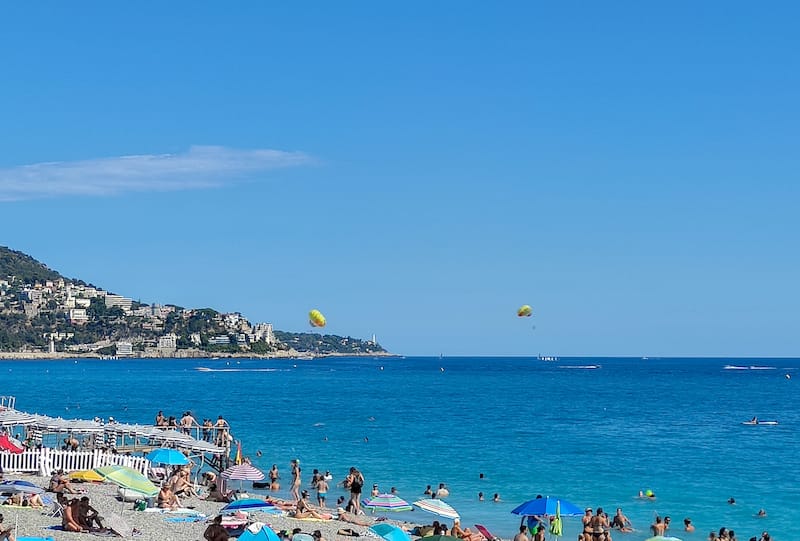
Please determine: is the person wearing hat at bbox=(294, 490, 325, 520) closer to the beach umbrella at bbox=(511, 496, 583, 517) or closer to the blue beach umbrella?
the beach umbrella at bbox=(511, 496, 583, 517)

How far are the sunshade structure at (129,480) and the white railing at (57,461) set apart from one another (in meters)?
5.99

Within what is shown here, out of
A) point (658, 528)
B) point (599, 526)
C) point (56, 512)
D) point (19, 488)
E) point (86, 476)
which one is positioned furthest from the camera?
point (658, 528)

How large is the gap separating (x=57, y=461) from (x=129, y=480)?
787 cm

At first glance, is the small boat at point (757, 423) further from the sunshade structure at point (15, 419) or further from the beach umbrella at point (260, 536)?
the beach umbrella at point (260, 536)

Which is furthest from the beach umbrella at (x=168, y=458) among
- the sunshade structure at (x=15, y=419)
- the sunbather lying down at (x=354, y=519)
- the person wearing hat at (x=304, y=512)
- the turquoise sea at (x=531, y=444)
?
the sunshade structure at (x=15, y=419)

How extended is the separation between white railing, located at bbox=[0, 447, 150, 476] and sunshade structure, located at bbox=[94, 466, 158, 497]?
236 inches

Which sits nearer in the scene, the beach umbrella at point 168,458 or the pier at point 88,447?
the beach umbrella at point 168,458

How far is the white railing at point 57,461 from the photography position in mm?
Result: 29375

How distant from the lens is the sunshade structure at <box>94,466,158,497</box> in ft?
75.6

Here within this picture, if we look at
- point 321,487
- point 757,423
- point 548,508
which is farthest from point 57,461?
point 757,423

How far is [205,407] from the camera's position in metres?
78.9

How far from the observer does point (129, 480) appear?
912 inches

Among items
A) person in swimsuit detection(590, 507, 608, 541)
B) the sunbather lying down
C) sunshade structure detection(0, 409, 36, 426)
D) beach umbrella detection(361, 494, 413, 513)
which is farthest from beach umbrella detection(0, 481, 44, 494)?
person in swimsuit detection(590, 507, 608, 541)

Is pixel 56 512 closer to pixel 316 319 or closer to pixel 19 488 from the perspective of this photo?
pixel 19 488
